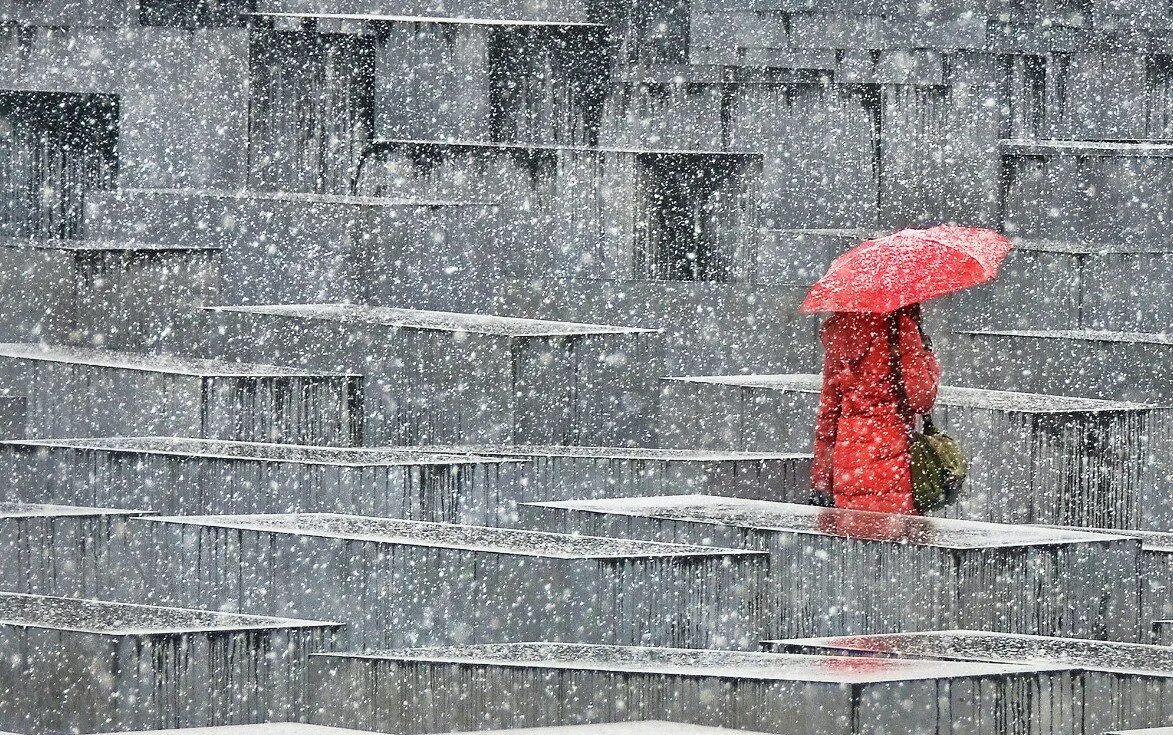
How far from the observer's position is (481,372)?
28.4 ft

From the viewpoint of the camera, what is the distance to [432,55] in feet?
34.1

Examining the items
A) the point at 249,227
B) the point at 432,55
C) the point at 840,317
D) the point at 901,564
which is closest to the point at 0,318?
the point at 249,227

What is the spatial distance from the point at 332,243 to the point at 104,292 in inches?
34.2

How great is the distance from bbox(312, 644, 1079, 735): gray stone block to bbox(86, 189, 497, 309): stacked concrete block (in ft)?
12.4

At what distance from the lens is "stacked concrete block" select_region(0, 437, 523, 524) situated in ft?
24.1

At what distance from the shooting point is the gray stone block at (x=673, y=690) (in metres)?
4.89

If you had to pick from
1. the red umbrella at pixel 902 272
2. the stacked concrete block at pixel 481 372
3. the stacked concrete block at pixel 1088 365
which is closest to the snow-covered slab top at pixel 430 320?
the stacked concrete block at pixel 481 372

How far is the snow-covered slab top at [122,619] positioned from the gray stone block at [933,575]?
3.83ft

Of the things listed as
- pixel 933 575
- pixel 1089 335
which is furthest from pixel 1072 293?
pixel 933 575

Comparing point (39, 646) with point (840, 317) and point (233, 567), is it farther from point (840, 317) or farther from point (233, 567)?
point (840, 317)

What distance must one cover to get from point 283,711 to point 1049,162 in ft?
18.3

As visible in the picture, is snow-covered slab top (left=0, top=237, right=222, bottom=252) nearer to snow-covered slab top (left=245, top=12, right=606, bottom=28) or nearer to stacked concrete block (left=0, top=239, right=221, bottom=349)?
stacked concrete block (left=0, top=239, right=221, bottom=349)

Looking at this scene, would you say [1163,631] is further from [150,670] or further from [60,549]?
[60,549]

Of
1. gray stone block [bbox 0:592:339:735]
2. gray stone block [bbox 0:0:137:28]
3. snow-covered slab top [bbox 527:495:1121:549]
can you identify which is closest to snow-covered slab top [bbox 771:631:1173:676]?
snow-covered slab top [bbox 527:495:1121:549]
